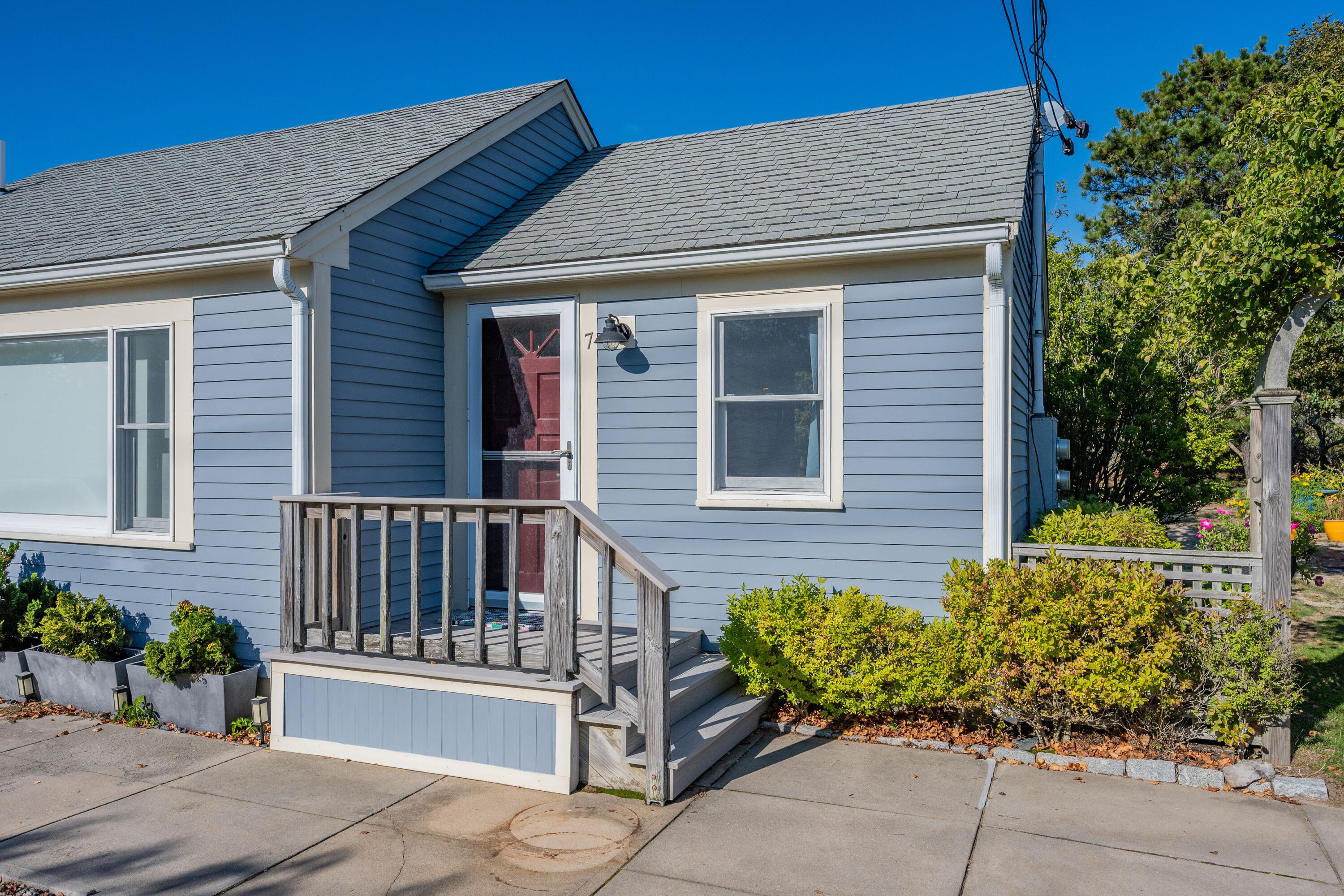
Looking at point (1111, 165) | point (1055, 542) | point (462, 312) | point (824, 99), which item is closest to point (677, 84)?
point (824, 99)

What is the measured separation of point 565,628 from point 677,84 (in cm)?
1710

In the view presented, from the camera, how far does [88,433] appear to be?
6652 mm

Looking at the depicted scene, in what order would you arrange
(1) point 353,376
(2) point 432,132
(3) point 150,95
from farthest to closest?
(3) point 150,95 → (2) point 432,132 → (1) point 353,376

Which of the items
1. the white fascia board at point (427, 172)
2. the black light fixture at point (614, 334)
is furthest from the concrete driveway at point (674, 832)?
the white fascia board at point (427, 172)

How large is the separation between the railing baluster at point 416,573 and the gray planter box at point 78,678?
240cm

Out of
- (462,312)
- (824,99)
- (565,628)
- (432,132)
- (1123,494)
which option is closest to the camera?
(565,628)

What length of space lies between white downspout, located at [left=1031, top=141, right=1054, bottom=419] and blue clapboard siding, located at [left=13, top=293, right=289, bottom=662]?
238 inches

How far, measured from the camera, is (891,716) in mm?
5266

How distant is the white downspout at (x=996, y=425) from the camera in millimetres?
5223

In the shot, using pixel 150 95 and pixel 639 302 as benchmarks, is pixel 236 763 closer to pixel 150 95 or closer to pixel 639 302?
pixel 639 302

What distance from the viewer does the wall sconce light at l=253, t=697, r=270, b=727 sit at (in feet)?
17.9

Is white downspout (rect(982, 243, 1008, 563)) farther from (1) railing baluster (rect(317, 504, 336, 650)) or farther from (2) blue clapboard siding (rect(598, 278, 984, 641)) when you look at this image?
(1) railing baluster (rect(317, 504, 336, 650))

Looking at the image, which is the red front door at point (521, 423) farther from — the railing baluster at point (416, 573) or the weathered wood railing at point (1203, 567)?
the weathered wood railing at point (1203, 567)

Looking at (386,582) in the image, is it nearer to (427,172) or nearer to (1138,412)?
(427,172)
